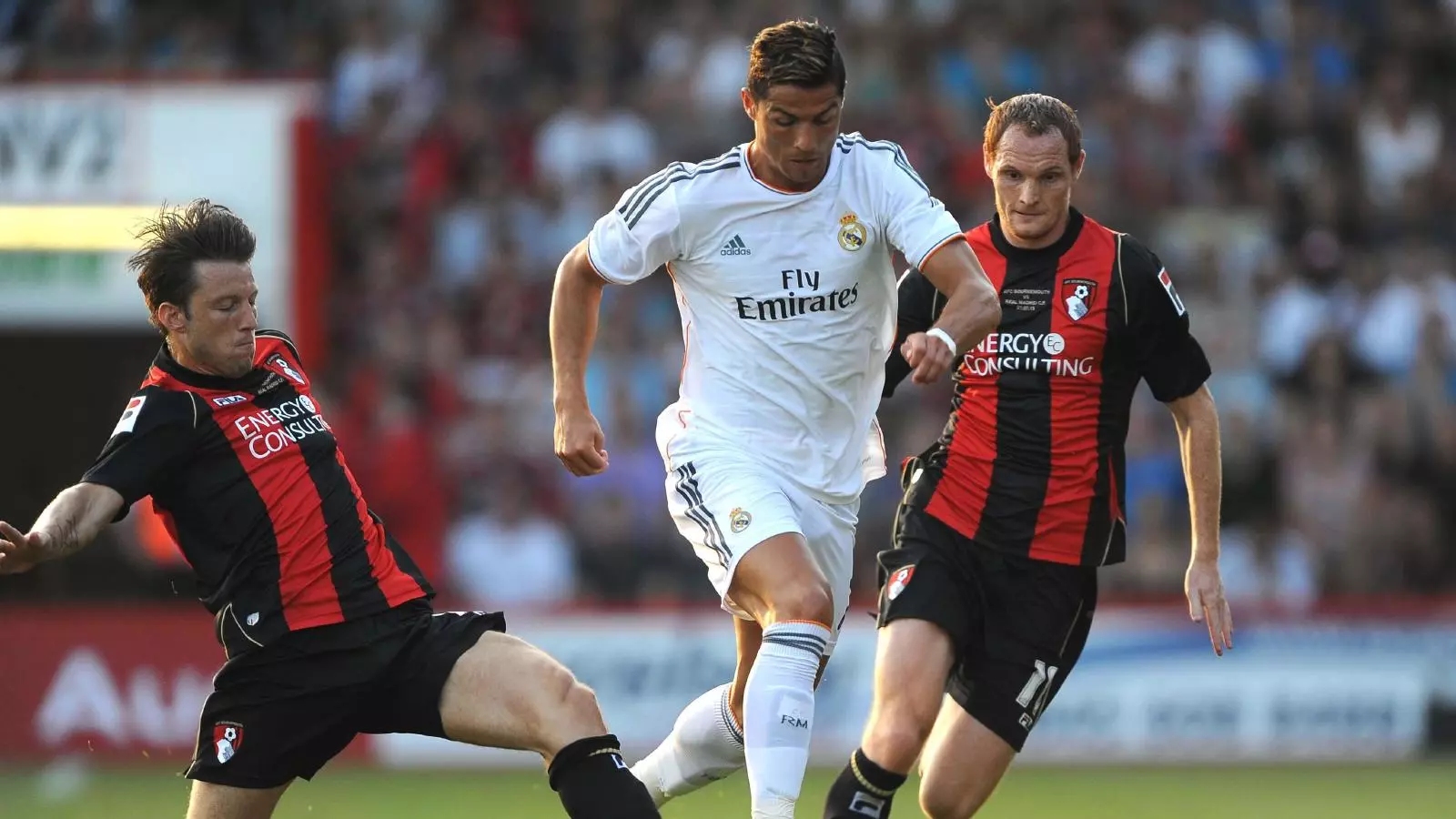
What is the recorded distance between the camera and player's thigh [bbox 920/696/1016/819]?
6914 millimetres

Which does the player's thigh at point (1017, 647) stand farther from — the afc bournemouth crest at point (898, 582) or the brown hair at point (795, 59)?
the brown hair at point (795, 59)

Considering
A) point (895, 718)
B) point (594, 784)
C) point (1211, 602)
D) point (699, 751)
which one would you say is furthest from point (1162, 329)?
point (594, 784)

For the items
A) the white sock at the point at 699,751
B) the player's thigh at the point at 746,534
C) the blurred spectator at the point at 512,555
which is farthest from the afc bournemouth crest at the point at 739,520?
the blurred spectator at the point at 512,555

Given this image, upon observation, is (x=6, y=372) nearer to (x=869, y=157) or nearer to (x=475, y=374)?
(x=475, y=374)

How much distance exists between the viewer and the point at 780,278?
6656mm

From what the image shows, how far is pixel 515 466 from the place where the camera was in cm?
→ 1416

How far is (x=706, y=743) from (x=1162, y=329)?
221cm

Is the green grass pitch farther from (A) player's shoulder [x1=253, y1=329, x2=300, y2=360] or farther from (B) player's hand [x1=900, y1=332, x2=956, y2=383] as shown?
(B) player's hand [x1=900, y1=332, x2=956, y2=383]

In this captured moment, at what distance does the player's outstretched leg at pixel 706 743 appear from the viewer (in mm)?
7168

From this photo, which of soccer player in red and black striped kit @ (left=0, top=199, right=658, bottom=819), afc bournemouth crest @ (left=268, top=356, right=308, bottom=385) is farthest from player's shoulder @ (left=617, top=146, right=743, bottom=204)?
soccer player in red and black striped kit @ (left=0, top=199, right=658, bottom=819)

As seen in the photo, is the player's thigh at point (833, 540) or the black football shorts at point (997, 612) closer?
the player's thigh at point (833, 540)

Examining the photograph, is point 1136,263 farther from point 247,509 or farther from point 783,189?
point 247,509

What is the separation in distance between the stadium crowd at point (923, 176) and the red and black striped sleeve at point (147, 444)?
7.64m

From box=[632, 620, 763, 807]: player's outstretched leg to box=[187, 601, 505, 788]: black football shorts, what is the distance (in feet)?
4.23
